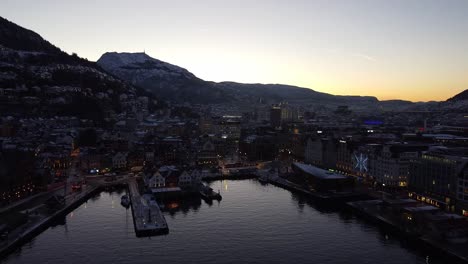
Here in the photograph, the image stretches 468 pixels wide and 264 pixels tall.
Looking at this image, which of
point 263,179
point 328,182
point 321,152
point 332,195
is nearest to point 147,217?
point 332,195

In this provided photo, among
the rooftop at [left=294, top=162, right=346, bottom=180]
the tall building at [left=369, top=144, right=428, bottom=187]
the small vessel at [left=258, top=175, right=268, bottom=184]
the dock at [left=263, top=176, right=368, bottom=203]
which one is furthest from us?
the small vessel at [left=258, top=175, right=268, bottom=184]

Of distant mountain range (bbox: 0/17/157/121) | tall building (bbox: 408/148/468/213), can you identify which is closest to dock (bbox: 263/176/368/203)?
tall building (bbox: 408/148/468/213)

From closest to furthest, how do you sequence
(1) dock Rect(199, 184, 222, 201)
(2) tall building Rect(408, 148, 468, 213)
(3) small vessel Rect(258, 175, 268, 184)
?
(2) tall building Rect(408, 148, 468, 213)
(1) dock Rect(199, 184, 222, 201)
(3) small vessel Rect(258, 175, 268, 184)

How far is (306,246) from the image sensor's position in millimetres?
25906

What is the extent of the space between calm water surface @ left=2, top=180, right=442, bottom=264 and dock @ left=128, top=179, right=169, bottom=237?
601 mm

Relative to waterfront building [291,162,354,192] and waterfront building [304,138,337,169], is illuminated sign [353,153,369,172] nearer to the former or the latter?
waterfront building [291,162,354,192]

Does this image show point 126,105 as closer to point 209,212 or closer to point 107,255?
point 209,212

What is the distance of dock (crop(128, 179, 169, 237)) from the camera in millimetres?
27728

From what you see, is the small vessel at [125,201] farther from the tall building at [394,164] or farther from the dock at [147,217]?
the tall building at [394,164]

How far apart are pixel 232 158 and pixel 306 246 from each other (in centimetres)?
4205

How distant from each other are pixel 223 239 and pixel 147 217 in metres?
6.32

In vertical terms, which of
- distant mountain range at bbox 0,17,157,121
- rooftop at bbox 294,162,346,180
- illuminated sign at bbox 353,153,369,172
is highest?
distant mountain range at bbox 0,17,157,121

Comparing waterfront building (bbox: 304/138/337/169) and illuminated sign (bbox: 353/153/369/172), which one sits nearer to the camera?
illuminated sign (bbox: 353/153/369/172)

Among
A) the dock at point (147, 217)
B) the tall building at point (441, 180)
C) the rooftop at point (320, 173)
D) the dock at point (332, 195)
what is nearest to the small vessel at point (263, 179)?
the rooftop at point (320, 173)
